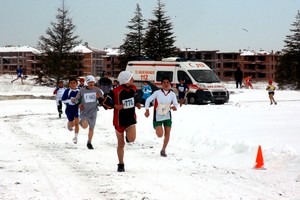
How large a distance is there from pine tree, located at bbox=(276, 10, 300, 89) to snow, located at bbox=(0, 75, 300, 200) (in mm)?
63868

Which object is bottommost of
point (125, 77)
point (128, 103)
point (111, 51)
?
point (128, 103)

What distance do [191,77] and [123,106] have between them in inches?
794

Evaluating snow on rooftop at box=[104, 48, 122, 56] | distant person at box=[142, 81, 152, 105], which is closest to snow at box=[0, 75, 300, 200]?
distant person at box=[142, 81, 152, 105]

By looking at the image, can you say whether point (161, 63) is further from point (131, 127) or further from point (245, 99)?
point (131, 127)

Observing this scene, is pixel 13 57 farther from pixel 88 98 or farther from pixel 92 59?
pixel 88 98

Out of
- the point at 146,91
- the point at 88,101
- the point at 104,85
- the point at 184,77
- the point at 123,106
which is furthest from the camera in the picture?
the point at 184,77

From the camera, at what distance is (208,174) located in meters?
8.47

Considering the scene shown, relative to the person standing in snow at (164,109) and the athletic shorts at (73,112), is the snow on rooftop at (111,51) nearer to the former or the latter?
the athletic shorts at (73,112)

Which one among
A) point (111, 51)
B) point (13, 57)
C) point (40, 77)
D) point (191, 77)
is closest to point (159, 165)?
point (191, 77)

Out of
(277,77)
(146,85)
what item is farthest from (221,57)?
(146,85)

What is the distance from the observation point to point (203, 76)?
29.3 m

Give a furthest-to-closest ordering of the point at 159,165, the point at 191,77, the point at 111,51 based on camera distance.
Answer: the point at 111,51, the point at 191,77, the point at 159,165

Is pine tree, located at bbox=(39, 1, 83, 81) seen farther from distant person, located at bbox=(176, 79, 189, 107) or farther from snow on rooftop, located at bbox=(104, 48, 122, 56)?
snow on rooftop, located at bbox=(104, 48, 122, 56)

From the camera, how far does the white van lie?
28578 millimetres
